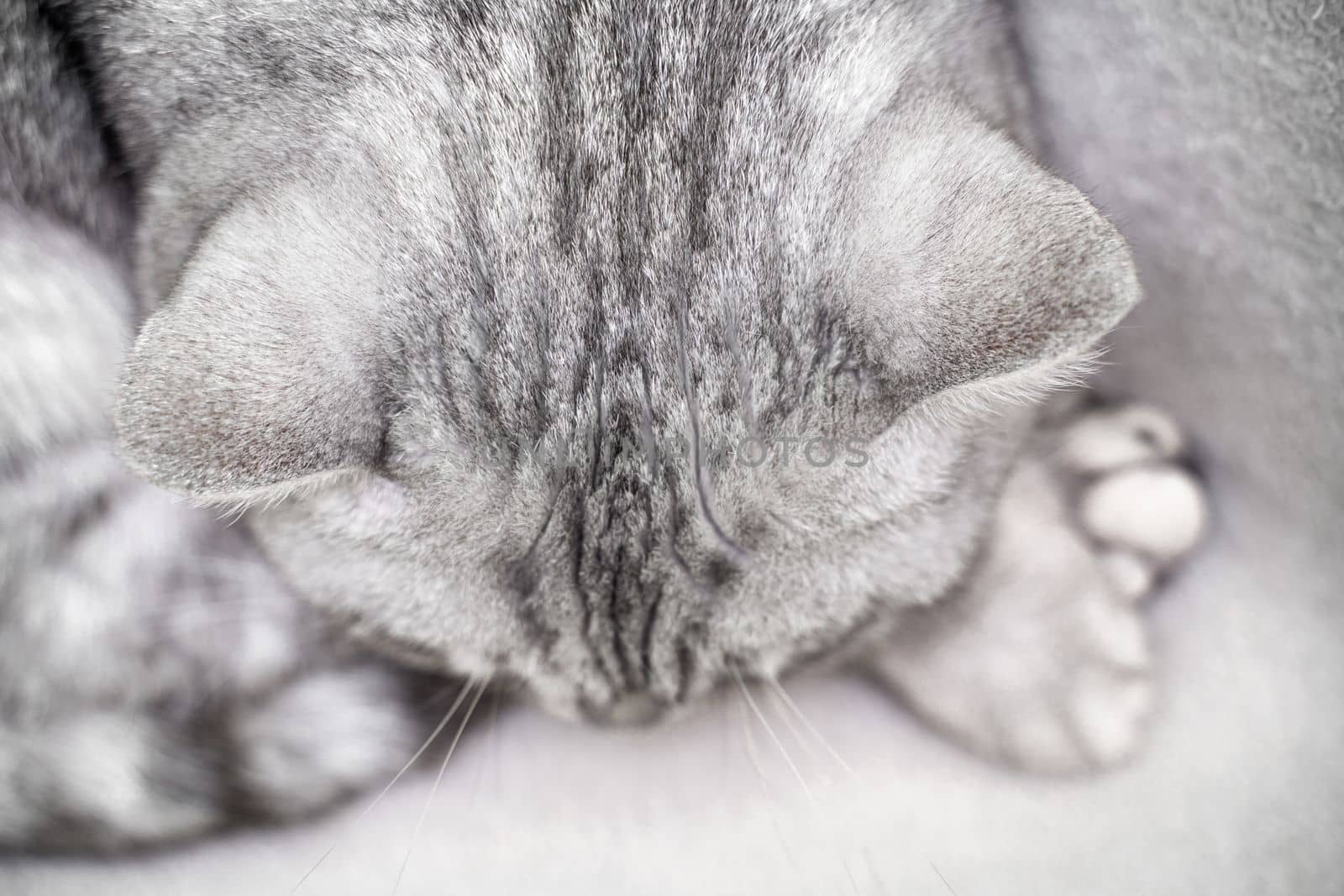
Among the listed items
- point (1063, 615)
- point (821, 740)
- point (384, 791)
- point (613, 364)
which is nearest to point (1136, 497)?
Result: point (1063, 615)

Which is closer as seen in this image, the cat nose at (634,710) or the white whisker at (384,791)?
the cat nose at (634,710)

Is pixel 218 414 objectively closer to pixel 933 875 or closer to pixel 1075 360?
pixel 1075 360

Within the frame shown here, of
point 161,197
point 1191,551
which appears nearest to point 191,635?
point 161,197

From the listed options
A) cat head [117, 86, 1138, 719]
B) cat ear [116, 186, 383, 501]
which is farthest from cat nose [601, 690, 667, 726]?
cat ear [116, 186, 383, 501]

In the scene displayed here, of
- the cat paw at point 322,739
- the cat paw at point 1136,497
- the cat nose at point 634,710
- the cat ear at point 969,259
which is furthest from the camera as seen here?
the cat paw at point 1136,497

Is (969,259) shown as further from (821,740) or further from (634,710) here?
(821,740)

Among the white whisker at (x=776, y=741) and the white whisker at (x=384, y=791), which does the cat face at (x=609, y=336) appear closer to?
the white whisker at (x=776, y=741)

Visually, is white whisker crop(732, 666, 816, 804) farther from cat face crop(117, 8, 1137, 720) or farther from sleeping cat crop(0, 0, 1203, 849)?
cat face crop(117, 8, 1137, 720)

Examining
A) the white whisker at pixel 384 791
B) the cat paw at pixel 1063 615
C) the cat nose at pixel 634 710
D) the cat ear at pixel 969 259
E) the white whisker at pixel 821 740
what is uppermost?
the cat ear at pixel 969 259

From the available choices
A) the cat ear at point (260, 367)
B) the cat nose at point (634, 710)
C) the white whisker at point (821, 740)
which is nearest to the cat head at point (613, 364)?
the cat ear at point (260, 367)
